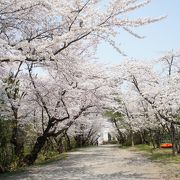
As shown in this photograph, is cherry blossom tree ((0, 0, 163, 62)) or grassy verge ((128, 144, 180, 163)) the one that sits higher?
cherry blossom tree ((0, 0, 163, 62))

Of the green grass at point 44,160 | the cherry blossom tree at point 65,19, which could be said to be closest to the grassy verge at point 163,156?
Result: the green grass at point 44,160

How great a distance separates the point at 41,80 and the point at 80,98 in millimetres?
3199

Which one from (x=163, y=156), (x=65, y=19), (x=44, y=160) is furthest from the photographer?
(x=44, y=160)

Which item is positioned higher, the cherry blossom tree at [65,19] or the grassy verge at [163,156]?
the cherry blossom tree at [65,19]

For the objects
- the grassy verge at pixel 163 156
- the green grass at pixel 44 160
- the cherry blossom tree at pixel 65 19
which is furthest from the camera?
the green grass at pixel 44 160

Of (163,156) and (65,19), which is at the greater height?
(65,19)

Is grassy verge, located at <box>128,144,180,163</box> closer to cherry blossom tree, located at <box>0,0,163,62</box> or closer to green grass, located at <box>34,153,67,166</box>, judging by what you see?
green grass, located at <box>34,153,67,166</box>

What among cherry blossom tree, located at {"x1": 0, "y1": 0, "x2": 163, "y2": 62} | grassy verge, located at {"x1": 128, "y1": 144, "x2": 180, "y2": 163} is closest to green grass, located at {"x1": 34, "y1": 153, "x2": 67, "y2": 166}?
grassy verge, located at {"x1": 128, "y1": 144, "x2": 180, "y2": 163}

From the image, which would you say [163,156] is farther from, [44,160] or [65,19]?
[65,19]

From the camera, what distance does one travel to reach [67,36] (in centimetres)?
989

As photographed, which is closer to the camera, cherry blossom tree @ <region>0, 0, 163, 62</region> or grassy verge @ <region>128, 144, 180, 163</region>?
cherry blossom tree @ <region>0, 0, 163, 62</region>

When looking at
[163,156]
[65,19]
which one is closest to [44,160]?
[163,156]

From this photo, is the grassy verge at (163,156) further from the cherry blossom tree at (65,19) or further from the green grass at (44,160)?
the cherry blossom tree at (65,19)

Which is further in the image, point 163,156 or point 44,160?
point 44,160
